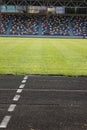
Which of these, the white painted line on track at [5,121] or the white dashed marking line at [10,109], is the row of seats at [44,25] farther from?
the white painted line on track at [5,121]

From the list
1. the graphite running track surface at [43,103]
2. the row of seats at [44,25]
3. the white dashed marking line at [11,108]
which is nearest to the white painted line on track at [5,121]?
the graphite running track surface at [43,103]

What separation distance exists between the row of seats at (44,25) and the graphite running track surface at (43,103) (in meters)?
65.2

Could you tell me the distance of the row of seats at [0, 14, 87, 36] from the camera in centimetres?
7769

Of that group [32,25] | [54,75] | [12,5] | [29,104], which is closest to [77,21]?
[32,25]

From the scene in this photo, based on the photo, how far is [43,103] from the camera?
28.9 ft

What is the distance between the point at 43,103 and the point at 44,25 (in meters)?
72.3

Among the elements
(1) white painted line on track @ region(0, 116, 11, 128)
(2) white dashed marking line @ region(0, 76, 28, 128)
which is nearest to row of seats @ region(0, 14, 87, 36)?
(2) white dashed marking line @ region(0, 76, 28, 128)

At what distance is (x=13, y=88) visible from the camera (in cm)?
1080

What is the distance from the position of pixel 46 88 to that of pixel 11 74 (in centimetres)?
357

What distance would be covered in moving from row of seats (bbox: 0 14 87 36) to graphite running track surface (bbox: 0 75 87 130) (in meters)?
65.2

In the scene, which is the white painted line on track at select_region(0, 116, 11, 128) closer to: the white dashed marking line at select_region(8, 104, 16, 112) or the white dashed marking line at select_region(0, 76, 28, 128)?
the white dashed marking line at select_region(0, 76, 28, 128)

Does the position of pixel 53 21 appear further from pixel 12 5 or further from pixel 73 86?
pixel 73 86

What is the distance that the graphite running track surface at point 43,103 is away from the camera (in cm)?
700

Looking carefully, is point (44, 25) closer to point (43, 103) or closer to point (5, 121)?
point (43, 103)
